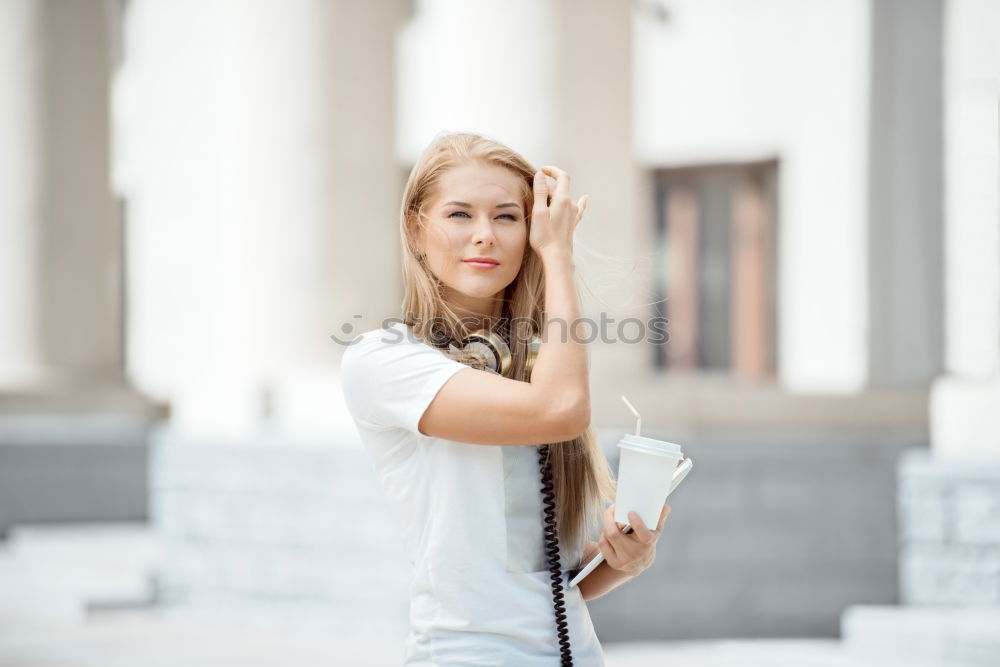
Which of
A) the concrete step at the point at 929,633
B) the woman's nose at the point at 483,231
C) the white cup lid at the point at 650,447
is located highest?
the woman's nose at the point at 483,231

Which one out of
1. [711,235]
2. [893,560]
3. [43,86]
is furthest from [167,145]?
[893,560]

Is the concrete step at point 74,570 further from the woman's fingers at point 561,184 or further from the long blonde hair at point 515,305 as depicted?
the woman's fingers at point 561,184

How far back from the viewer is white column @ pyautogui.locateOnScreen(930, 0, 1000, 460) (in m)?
7.09

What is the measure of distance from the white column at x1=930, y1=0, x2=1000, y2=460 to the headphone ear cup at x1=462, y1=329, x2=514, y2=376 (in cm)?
542

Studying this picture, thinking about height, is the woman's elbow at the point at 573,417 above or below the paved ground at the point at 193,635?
above

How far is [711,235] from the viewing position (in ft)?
37.4

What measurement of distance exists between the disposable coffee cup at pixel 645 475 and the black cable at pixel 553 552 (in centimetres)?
14

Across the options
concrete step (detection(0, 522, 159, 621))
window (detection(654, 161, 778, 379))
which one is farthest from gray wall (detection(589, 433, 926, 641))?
concrete step (detection(0, 522, 159, 621))

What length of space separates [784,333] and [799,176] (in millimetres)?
1286

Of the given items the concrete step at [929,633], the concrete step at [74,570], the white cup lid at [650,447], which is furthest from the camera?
the concrete step at [74,570]

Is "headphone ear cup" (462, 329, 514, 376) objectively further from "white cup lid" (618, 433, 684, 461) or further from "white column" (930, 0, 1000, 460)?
"white column" (930, 0, 1000, 460)

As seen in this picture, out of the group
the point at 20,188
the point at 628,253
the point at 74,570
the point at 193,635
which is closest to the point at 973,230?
the point at 628,253

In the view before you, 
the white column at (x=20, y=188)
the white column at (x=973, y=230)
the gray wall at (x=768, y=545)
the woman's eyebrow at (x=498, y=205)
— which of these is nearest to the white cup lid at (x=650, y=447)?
the woman's eyebrow at (x=498, y=205)

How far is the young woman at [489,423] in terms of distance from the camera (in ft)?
6.06
